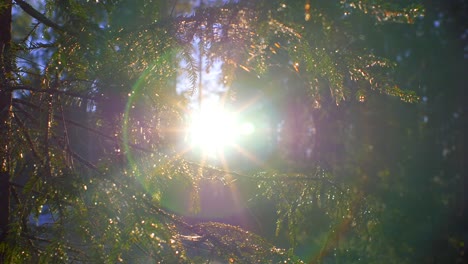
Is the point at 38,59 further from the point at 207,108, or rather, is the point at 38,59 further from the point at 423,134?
the point at 423,134

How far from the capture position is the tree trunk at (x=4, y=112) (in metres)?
2.81

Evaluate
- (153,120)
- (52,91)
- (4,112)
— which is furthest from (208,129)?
(4,112)

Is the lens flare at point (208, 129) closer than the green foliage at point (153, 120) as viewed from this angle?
No

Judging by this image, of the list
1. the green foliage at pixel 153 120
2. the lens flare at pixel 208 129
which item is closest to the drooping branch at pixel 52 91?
the green foliage at pixel 153 120

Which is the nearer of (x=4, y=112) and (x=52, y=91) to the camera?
(x=52, y=91)

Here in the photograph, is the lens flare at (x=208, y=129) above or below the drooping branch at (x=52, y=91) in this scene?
below

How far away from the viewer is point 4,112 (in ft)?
9.83

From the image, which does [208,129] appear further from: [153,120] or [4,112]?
[4,112]

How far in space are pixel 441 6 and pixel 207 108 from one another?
37.3ft

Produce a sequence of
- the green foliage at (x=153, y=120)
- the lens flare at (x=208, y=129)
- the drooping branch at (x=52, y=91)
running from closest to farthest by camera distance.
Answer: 1. the green foliage at (x=153, y=120)
2. the drooping branch at (x=52, y=91)
3. the lens flare at (x=208, y=129)

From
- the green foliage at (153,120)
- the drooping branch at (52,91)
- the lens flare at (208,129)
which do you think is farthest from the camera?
the lens flare at (208,129)

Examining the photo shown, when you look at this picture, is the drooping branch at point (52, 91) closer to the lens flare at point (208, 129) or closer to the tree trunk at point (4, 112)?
the tree trunk at point (4, 112)

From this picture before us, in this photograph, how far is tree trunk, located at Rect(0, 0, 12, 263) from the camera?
2814mm

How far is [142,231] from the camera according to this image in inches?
91.4
